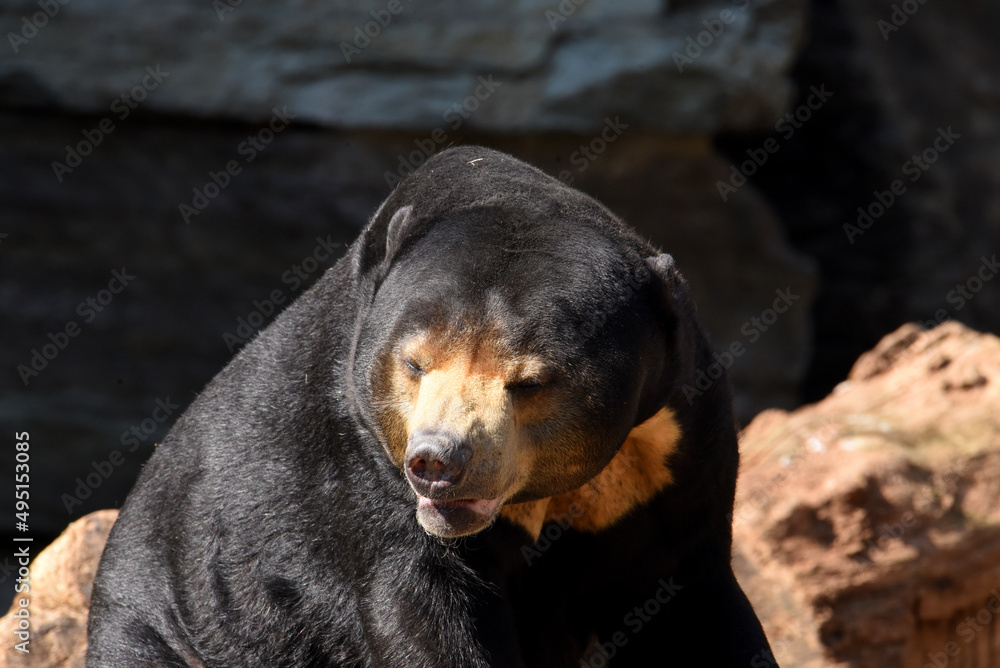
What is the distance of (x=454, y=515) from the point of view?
298 cm

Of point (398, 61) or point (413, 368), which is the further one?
point (398, 61)

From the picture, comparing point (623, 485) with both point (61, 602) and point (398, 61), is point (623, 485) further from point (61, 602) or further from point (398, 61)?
point (398, 61)

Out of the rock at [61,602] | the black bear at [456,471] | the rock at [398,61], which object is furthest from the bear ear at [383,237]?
the rock at [398,61]

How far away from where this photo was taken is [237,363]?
396 centimetres

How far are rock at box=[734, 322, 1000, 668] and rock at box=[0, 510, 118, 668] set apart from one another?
2969mm

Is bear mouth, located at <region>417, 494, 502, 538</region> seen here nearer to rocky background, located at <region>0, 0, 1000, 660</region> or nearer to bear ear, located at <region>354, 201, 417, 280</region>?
bear ear, located at <region>354, 201, 417, 280</region>

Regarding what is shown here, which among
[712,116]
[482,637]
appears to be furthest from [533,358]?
[712,116]

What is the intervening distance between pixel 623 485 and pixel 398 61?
567 centimetres

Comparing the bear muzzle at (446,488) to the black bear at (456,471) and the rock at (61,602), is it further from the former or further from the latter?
the rock at (61,602)

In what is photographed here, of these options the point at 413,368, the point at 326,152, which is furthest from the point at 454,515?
the point at 326,152

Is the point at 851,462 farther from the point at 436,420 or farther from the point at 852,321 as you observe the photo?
the point at 852,321

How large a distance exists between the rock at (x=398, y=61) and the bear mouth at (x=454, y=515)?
Answer: 19.2ft

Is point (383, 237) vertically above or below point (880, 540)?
above

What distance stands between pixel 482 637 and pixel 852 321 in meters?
7.52
